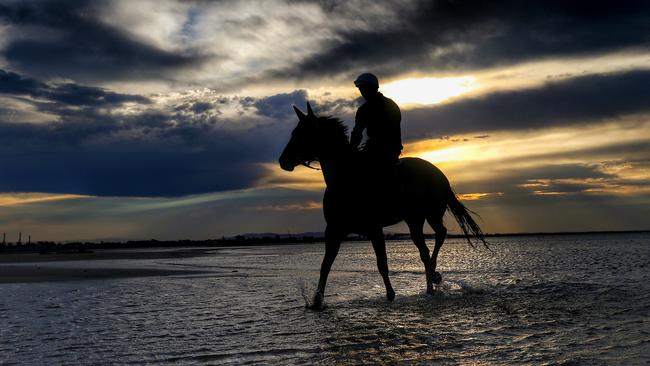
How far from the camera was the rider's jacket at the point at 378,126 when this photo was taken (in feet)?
29.2

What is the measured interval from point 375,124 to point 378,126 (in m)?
0.06

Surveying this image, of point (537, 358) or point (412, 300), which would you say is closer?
point (537, 358)

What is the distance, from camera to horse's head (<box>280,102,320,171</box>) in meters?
8.71

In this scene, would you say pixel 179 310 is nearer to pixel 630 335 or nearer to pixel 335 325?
pixel 335 325

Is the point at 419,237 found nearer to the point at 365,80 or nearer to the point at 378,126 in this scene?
the point at 378,126

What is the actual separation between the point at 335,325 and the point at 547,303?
13.3 feet

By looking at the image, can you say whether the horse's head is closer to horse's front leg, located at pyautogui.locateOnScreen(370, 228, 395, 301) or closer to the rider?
the rider

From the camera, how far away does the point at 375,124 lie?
350 inches

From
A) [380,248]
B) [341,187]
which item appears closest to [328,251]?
[380,248]

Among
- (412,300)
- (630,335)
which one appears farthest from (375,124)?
(630,335)

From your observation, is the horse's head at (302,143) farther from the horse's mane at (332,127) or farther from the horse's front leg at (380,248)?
the horse's front leg at (380,248)

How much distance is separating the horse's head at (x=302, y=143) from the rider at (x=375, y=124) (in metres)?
0.69

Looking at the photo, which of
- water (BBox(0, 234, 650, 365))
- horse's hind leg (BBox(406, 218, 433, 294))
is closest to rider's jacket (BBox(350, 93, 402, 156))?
horse's hind leg (BBox(406, 218, 433, 294))

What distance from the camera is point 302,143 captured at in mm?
8750
